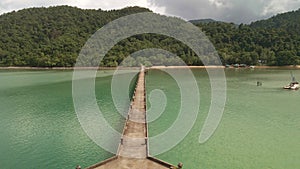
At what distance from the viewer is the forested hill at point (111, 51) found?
97.3m

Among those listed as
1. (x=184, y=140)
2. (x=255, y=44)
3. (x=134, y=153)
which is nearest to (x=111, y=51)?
(x=255, y=44)

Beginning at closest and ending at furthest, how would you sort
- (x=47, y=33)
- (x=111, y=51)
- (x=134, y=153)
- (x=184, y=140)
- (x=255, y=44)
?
(x=134, y=153), (x=184, y=140), (x=111, y=51), (x=255, y=44), (x=47, y=33)

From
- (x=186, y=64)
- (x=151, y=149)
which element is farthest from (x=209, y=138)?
(x=186, y=64)

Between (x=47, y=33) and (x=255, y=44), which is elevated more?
(x=47, y=33)

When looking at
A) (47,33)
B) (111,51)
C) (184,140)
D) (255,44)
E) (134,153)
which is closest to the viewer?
(134,153)

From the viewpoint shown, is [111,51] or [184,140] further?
[111,51]

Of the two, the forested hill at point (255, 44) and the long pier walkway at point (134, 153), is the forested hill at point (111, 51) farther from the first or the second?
the long pier walkway at point (134, 153)

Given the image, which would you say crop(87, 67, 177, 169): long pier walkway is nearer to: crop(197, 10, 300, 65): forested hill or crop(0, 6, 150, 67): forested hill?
crop(0, 6, 150, 67): forested hill

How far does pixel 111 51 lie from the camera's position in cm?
10331

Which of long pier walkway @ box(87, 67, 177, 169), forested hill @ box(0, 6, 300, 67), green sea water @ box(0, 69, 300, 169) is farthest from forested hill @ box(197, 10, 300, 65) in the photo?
long pier walkway @ box(87, 67, 177, 169)

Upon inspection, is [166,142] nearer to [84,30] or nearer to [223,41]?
[223,41]

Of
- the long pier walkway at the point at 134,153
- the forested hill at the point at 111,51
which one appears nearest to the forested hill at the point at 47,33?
the forested hill at the point at 111,51

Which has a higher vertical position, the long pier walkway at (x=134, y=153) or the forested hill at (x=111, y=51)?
the forested hill at (x=111, y=51)

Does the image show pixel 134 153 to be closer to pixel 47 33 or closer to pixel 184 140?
pixel 184 140
